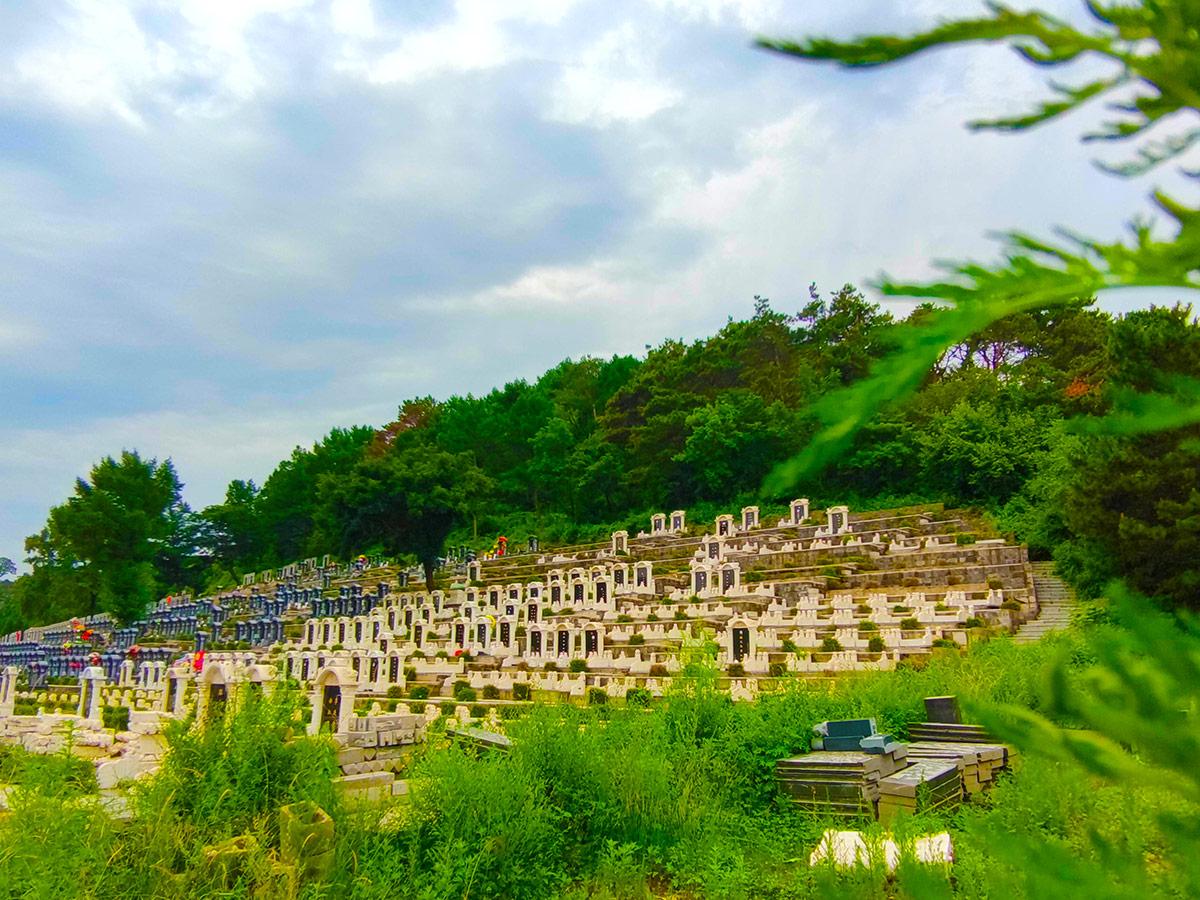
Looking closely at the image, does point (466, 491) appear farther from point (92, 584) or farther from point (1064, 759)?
point (1064, 759)

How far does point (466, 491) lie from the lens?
29.6 metres

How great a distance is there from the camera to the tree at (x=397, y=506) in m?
27.5

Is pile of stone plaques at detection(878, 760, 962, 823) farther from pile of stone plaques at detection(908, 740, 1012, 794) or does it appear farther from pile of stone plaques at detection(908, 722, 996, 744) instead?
pile of stone plaques at detection(908, 722, 996, 744)

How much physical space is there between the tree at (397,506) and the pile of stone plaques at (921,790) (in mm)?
22683

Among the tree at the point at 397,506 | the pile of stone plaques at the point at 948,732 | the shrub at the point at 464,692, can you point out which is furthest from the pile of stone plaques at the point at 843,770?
the tree at the point at 397,506

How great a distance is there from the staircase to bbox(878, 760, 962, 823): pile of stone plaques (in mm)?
7366

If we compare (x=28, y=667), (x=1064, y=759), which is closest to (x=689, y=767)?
(x=1064, y=759)

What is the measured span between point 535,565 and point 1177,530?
64.2 ft

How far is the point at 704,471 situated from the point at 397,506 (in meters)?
13.1

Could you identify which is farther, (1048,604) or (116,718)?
(1048,604)

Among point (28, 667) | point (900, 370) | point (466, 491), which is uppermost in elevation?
point (466, 491)

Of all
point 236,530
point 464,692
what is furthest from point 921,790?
point 236,530

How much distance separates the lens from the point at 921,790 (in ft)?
20.0

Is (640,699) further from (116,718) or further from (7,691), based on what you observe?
(7,691)
